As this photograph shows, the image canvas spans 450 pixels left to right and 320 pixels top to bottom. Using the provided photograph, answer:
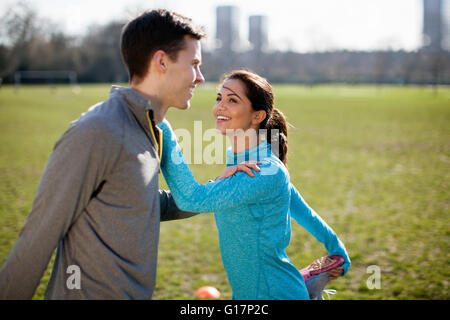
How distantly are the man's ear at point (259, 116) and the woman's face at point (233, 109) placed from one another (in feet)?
0.05

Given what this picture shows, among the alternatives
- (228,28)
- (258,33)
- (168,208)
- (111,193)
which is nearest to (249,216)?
(168,208)

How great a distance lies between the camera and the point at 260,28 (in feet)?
320

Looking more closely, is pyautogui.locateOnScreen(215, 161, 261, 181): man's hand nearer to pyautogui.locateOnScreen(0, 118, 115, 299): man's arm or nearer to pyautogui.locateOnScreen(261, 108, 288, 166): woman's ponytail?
pyautogui.locateOnScreen(261, 108, 288, 166): woman's ponytail

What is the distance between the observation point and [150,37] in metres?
1.93

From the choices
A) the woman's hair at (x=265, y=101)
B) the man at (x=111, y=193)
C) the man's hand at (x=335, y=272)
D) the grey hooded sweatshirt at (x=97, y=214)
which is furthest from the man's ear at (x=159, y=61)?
the man's hand at (x=335, y=272)

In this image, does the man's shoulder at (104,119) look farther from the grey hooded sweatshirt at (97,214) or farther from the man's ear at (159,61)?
the man's ear at (159,61)

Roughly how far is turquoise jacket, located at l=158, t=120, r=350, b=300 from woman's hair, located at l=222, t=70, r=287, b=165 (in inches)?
10.4

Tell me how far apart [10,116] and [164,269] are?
2427cm

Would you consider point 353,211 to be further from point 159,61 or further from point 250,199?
point 159,61

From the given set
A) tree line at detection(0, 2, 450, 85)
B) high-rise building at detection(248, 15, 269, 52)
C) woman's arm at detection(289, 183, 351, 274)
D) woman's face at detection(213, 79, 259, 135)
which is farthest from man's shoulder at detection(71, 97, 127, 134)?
high-rise building at detection(248, 15, 269, 52)

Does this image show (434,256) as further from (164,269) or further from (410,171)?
(410,171)

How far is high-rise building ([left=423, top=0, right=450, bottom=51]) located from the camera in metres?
98.6

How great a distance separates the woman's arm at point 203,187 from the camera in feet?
7.05
